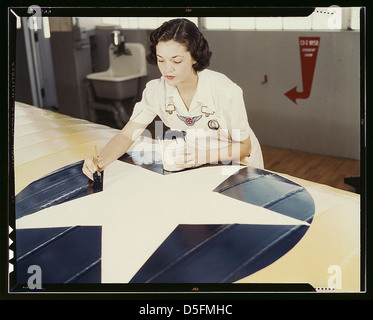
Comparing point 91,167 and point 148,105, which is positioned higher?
point 148,105

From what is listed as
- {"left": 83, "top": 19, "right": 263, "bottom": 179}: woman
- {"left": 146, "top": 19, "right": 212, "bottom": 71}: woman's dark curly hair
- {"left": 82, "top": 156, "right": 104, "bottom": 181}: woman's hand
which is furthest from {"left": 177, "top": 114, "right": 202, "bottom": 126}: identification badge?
{"left": 82, "top": 156, "right": 104, "bottom": 181}: woman's hand

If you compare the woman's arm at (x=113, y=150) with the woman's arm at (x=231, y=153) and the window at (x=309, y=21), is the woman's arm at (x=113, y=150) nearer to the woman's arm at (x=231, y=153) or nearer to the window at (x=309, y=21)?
the woman's arm at (x=231, y=153)

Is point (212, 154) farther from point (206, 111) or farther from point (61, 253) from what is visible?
point (61, 253)

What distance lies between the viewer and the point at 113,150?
108 cm

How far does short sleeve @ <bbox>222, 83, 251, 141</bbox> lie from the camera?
0.99m

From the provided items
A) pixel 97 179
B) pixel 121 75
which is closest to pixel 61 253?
pixel 97 179

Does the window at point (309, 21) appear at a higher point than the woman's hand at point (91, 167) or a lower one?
higher

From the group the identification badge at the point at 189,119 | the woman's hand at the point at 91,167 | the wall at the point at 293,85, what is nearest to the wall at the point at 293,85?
the wall at the point at 293,85

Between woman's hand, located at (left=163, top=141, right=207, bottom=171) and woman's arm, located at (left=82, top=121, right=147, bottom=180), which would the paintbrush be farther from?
woman's hand, located at (left=163, top=141, right=207, bottom=171)

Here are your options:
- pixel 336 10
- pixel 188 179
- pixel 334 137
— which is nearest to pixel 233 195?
pixel 188 179

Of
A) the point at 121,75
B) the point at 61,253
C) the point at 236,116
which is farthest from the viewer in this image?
the point at 121,75

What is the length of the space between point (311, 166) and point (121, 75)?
540 mm

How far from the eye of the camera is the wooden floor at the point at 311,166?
0.98m
